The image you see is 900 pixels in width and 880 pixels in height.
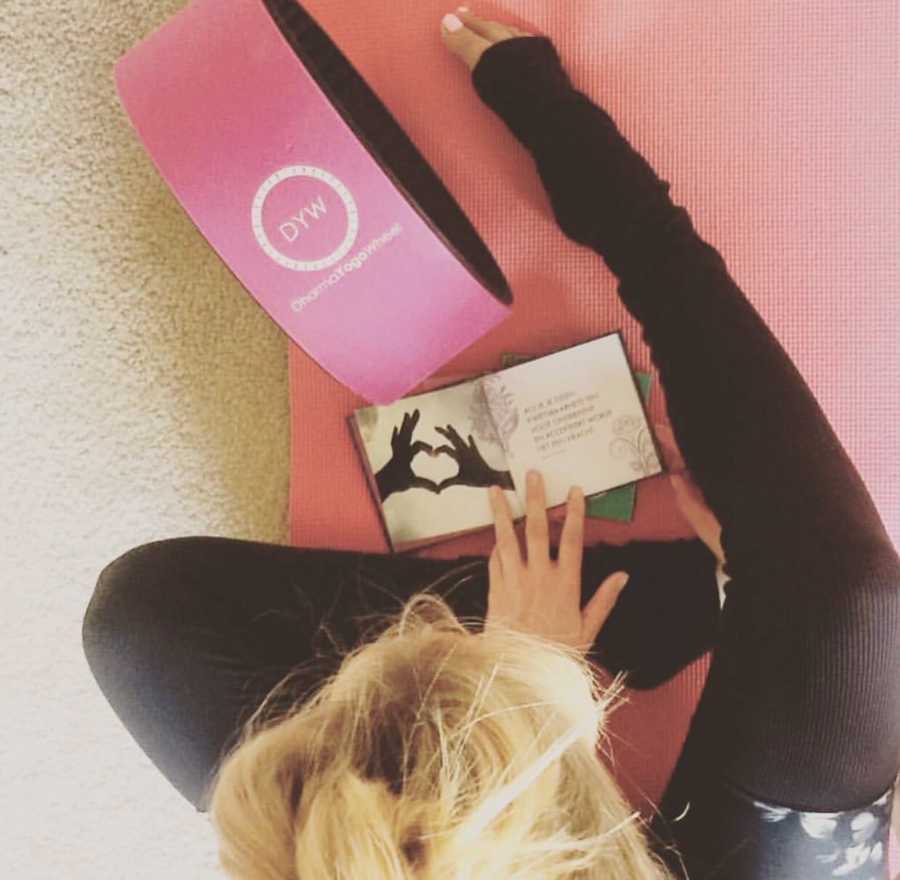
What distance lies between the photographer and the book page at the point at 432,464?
0.90 meters

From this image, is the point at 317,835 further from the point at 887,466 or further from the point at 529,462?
the point at 887,466

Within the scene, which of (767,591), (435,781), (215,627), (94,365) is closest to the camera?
(435,781)

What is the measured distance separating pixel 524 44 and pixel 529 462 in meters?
0.36

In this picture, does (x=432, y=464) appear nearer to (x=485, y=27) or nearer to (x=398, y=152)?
(x=398, y=152)

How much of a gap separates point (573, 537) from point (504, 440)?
0.36ft

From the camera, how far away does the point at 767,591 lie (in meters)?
0.65

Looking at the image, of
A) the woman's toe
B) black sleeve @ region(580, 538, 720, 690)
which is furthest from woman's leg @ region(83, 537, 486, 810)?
the woman's toe

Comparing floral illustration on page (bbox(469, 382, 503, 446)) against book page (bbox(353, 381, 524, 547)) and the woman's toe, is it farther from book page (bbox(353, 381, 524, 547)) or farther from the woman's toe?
the woman's toe

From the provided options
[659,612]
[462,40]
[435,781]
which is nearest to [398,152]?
[462,40]

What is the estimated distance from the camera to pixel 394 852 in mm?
461

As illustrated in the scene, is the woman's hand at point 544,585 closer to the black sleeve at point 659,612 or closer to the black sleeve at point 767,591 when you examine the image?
the black sleeve at point 659,612

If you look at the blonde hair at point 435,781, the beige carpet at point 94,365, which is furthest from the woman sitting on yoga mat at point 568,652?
the beige carpet at point 94,365

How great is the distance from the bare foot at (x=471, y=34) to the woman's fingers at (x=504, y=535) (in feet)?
1.24

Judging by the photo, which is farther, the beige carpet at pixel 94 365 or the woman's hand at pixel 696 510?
the beige carpet at pixel 94 365
